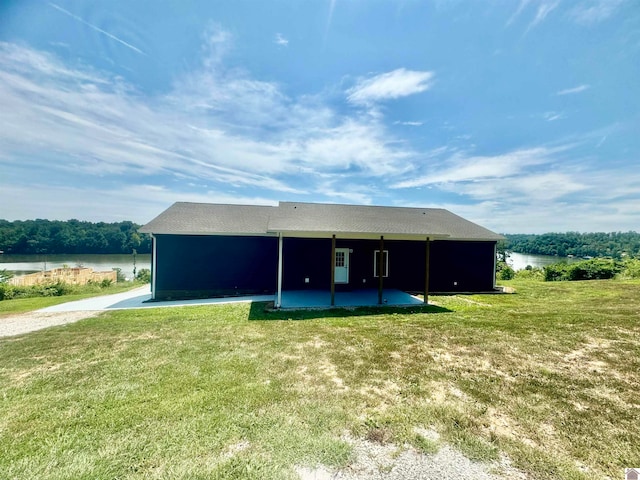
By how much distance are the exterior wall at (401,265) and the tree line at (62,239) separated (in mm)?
36463

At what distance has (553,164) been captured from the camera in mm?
15703

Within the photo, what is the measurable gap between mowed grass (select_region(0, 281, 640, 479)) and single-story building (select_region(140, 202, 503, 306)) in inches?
169

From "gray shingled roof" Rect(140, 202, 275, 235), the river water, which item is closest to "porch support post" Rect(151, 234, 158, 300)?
"gray shingled roof" Rect(140, 202, 275, 235)

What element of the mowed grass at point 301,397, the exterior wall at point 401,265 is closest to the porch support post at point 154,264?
the mowed grass at point 301,397

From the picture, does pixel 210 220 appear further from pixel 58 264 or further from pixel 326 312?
pixel 58 264

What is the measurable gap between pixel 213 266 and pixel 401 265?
7771 mm

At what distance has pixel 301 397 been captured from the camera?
326cm

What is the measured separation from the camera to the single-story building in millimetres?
10320

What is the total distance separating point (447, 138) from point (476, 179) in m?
7.15

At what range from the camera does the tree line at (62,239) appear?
39.4 metres

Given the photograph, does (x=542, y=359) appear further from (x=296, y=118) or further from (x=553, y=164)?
(x=553, y=164)

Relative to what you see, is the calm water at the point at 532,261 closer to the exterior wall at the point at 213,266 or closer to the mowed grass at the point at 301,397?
the exterior wall at the point at 213,266

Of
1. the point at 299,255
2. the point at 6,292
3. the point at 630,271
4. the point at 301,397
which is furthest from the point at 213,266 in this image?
the point at 630,271

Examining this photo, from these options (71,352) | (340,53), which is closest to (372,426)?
(71,352)
